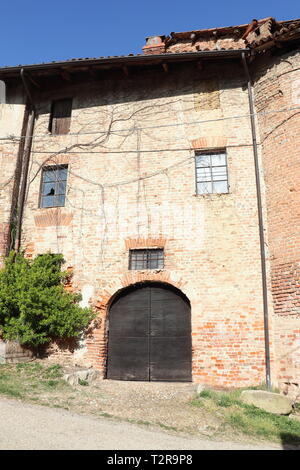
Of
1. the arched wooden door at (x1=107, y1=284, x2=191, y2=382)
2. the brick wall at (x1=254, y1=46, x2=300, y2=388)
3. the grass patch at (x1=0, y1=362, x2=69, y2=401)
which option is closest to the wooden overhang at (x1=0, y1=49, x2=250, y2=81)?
the brick wall at (x1=254, y1=46, x2=300, y2=388)

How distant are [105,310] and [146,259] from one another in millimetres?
1661

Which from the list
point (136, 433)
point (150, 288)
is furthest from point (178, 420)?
point (150, 288)

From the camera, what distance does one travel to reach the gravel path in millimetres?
3912

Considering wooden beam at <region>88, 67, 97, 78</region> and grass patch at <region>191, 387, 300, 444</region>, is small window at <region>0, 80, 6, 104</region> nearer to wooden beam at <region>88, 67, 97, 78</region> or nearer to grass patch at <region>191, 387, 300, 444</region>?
wooden beam at <region>88, 67, 97, 78</region>

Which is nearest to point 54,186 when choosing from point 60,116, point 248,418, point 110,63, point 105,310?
point 60,116

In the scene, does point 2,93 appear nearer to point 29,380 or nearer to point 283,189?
point 29,380

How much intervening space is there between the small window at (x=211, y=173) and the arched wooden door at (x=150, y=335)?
2925mm

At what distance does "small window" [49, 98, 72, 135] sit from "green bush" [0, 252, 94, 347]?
15.8 ft

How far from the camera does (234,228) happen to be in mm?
8719

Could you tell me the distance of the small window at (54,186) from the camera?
10297 millimetres

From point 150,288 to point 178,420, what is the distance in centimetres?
386

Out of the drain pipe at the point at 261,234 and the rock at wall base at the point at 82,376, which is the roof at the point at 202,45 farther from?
the rock at wall base at the point at 82,376
